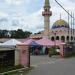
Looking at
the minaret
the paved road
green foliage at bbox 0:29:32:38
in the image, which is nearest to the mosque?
the minaret

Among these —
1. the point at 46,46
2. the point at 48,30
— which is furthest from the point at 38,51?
the point at 48,30

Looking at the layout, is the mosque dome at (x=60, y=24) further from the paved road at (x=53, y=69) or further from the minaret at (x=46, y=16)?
the paved road at (x=53, y=69)

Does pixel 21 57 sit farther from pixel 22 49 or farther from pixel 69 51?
pixel 69 51

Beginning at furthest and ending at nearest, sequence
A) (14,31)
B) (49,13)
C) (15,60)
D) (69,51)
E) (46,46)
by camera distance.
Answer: (14,31) < (49,13) < (46,46) < (69,51) < (15,60)

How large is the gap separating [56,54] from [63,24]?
173 ft

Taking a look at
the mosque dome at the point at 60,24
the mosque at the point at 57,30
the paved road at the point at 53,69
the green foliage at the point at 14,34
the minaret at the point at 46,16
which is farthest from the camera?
the green foliage at the point at 14,34

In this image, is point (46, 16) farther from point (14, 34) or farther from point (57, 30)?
point (14, 34)

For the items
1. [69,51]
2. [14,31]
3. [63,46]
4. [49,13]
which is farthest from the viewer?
[14,31]

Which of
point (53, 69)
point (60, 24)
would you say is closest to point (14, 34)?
point (60, 24)

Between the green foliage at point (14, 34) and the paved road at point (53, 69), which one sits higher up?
the green foliage at point (14, 34)

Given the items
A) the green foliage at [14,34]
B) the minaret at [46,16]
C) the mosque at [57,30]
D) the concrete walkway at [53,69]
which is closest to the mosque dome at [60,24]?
the mosque at [57,30]

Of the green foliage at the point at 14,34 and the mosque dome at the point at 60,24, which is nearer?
the mosque dome at the point at 60,24

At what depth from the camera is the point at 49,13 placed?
297 ft

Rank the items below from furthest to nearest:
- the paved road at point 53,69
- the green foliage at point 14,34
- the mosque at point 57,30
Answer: the green foliage at point 14,34 < the mosque at point 57,30 < the paved road at point 53,69
